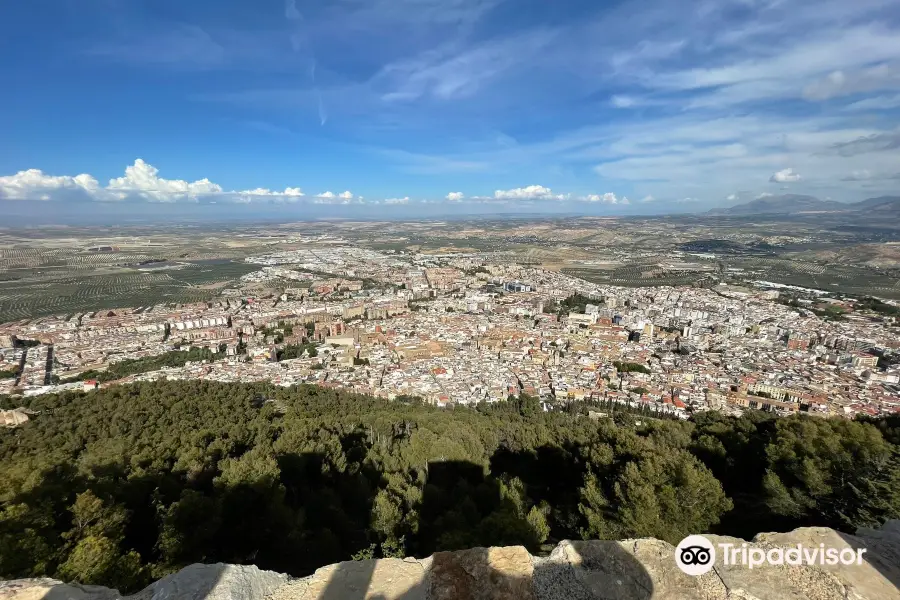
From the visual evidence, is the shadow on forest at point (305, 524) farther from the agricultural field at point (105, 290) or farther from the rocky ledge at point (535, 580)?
the agricultural field at point (105, 290)

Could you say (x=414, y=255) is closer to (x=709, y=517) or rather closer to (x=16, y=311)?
(x=16, y=311)

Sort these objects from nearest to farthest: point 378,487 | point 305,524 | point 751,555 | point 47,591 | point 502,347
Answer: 1. point 47,591
2. point 751,555
3. point 305,524
4. point 378,487
5. point 502,347

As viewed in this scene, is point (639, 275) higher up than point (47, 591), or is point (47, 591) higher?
point (47, 591)

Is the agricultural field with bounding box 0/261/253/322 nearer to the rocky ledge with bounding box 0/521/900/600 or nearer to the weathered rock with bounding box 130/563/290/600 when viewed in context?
the weathered rock with bounding box 130/563/290/600

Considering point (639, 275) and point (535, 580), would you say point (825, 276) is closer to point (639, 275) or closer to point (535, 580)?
point (639, 275)

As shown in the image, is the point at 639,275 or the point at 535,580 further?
the point at 639,275

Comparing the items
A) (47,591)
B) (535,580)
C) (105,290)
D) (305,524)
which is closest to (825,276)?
(535,580)
